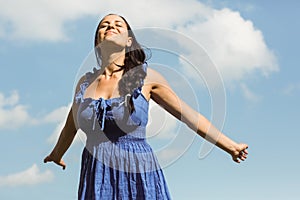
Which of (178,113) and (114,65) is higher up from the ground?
(114,65)

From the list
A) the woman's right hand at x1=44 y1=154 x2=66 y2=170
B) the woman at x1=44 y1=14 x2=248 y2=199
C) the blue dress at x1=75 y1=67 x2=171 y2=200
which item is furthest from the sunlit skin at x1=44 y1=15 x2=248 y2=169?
the woman's right hand at x1=44 y1=154 x2=66 y2=170

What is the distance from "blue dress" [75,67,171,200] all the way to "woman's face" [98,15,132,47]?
31cm

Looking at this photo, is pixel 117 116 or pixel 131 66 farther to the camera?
pixel 131 66

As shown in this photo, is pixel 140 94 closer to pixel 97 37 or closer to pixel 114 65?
pixel 114 65

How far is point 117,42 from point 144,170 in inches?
27.5

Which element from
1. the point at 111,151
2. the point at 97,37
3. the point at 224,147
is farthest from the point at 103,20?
the point at 224,147

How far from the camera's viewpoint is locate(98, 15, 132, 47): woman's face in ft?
10.4

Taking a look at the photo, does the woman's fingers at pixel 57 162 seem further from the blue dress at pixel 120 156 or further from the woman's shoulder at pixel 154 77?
the woman's shoulder at pixel 154 77

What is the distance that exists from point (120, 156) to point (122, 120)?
0.60 feet

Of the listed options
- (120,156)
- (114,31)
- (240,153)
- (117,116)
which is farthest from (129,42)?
(240,153)

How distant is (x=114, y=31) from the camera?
3.20m

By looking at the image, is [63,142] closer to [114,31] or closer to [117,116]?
[117,116]

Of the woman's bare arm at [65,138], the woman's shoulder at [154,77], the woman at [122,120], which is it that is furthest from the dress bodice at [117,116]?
the woman's bare arm at [65,138]

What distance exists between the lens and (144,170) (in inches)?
118
